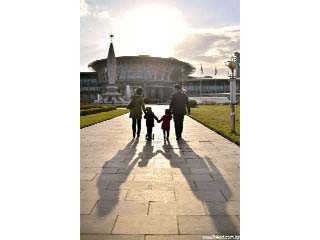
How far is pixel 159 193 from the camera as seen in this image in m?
3.95

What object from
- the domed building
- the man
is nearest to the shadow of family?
the man

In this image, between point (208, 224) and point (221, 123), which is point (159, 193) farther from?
point (221, 123)

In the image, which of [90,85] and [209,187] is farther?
[90,85]

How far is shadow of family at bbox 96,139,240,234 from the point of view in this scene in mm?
3324

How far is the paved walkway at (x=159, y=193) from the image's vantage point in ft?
9.71

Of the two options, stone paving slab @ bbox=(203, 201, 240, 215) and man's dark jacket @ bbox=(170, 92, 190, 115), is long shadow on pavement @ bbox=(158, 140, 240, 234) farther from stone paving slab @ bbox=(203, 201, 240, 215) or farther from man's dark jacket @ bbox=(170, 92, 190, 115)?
man's dark jacket @ bbox=(170, 92, 190, 115)

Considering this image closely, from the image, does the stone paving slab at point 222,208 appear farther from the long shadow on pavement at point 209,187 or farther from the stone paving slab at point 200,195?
the stone paving slab at point 200,195

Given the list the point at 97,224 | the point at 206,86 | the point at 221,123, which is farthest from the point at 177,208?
the point at 206,86

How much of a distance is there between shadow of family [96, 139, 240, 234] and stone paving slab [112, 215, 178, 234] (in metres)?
0.27

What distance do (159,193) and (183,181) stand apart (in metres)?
0.63
